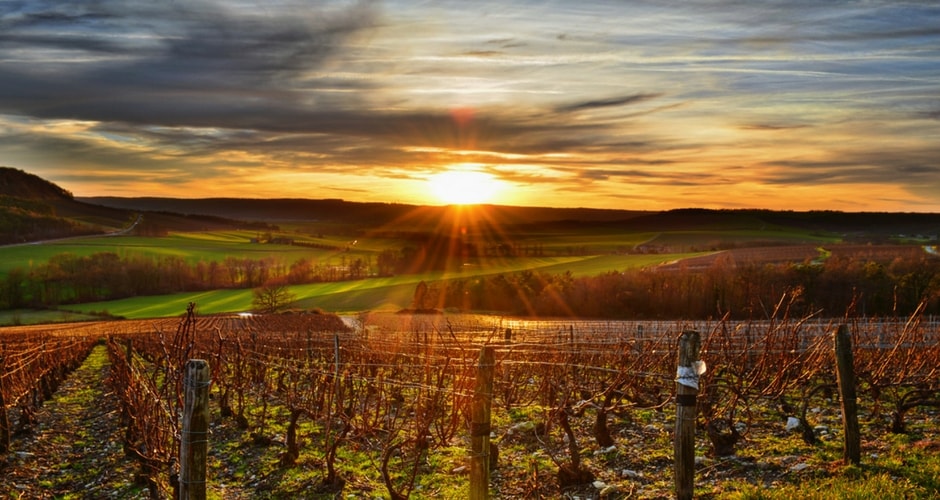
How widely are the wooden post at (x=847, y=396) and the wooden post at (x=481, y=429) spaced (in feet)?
16.0

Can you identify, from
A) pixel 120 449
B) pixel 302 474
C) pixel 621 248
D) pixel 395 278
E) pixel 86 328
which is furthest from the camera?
pixel 621 248

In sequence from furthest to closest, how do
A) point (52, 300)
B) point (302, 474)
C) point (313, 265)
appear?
point (313, 265)
point (52, 300)
point (302, 474)

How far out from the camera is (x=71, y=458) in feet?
43.8

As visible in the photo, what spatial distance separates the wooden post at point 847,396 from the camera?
27.0 ft

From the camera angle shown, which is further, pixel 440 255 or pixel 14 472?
pixel 440 255

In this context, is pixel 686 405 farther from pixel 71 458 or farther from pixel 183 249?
pixel 183 249

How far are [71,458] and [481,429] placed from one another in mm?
11010

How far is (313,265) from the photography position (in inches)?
4141

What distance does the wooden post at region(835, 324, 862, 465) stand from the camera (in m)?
8.23

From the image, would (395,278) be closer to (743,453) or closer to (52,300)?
(52,300)

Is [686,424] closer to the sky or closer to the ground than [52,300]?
closer to the sky

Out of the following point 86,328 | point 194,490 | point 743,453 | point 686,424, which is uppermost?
point 686,424

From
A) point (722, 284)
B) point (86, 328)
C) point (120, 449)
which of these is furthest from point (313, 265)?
point (120, 449)

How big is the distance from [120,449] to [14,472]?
2155mm
